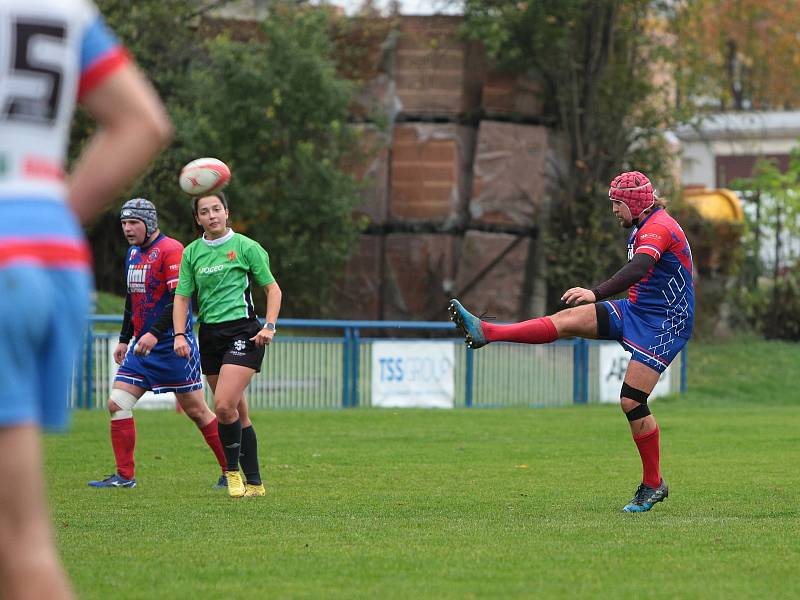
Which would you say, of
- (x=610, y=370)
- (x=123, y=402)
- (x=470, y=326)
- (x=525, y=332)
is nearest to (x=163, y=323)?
(x=123, y=402)

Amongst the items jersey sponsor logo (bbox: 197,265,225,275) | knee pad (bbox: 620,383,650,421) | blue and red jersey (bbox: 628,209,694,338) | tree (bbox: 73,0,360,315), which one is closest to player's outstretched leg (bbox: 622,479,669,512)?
knee pad (bbox: 620,383,650,421)

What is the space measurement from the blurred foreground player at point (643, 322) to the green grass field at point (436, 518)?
1.68 feet

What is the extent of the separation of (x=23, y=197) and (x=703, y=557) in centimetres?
439

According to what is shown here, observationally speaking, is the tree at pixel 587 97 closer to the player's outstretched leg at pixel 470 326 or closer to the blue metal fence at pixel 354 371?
the blue metal fence at pixel 354 371

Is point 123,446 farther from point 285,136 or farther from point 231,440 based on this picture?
point 285,136

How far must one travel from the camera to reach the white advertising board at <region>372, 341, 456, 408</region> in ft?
66.0

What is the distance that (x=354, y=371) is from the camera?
65.8 ft

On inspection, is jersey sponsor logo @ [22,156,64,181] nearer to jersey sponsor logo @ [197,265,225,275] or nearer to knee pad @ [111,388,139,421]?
jersey sponsor logo @ [197,265,225,275]

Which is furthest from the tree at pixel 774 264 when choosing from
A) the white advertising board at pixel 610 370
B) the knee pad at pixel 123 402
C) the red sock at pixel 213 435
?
the knee pad at pixel 123 402

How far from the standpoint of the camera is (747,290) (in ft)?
104

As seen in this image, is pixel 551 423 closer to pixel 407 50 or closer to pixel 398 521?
pixel 398 521

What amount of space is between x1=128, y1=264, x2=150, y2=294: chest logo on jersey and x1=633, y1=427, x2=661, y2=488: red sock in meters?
3.71

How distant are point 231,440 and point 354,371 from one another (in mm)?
10971

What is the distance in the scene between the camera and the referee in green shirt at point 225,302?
9.05 metres
